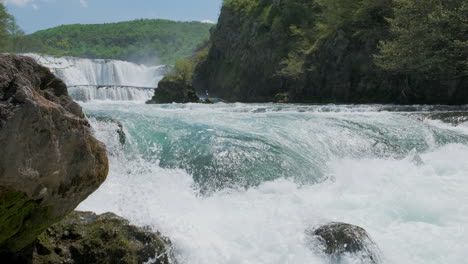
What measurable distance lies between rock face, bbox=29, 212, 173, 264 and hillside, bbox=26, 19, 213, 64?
4565 inches

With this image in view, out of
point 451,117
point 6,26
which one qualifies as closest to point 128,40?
point 6,26

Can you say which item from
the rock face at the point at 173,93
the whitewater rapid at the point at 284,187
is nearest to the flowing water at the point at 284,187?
the whitewater rapid at the point at 284,187

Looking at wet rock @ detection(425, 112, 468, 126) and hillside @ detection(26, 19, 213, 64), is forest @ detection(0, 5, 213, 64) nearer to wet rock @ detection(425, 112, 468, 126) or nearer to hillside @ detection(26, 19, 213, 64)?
hillside @ detection(26, 19, 213, 64)

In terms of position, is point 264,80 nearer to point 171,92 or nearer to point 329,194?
point 171,92

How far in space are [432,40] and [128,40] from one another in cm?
12298

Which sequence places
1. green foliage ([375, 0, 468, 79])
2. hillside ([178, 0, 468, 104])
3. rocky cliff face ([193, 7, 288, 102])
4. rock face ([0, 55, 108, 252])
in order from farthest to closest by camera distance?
rocky cliff face ([193, 7, 288, 102]) < hillside ([178, 0, 468, 104]) < green foliage ([375, 0, 468, 79]) < rock face ([0, 55, 108, 252])

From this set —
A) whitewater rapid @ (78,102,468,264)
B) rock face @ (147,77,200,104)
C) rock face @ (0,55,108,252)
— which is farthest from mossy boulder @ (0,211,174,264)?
rock face @ (147,77,200,104)

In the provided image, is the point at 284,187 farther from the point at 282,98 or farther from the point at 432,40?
the point at 282,98

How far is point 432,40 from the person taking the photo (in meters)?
18.7

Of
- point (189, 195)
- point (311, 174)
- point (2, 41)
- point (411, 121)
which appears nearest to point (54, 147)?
point (189, 195)

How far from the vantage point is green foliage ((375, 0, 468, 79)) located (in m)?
18.0

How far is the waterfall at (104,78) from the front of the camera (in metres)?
34.6

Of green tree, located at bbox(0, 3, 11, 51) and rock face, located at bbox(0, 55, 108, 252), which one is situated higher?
green tree, located at bbox(0, 3, 11, 51)

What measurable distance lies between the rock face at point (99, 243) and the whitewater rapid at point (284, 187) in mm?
328
